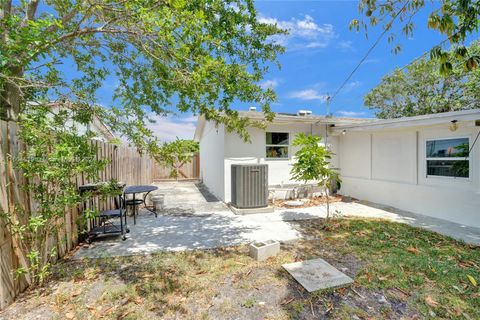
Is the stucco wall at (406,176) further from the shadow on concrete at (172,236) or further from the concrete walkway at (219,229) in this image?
the shadow on concrete at (172,236)

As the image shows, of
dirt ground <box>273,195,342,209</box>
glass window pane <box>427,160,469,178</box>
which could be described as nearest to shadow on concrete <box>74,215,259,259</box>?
dirt ground <box>273,195,342,209</box>

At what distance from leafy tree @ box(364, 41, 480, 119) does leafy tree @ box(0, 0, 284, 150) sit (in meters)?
10.6

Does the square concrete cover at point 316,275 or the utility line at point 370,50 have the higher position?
the utility line at point 370,50

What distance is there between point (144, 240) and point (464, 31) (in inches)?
212

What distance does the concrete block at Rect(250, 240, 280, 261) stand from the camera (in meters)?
3.65

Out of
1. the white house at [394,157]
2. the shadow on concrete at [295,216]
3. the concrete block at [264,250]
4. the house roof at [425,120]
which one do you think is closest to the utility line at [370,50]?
the white house at [394,157]

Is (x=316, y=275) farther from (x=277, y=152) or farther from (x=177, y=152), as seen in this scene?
(x=277, y=152)

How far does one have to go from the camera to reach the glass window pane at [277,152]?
8500 millimetres

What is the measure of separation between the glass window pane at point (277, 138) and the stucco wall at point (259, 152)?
0.14 meters

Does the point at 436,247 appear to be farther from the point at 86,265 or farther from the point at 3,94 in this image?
the point at 3,94

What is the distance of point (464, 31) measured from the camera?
82.1 inches

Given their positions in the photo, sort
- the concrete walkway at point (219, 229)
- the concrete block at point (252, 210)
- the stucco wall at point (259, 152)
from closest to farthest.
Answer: the concrete walkway at point (219, 229) → the concrete block at point (252, 210) → the stucco wall at point (259, 152)

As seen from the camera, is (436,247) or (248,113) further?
(248,113)

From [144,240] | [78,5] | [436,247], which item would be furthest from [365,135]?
[78,5]
